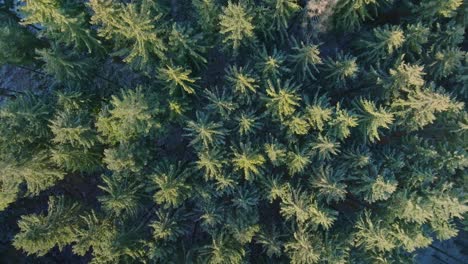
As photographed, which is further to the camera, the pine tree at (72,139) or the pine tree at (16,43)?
the pine tree at (16,43)

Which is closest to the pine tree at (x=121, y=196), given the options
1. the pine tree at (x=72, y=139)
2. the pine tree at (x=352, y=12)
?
the pine tree at (x=72, y=139)

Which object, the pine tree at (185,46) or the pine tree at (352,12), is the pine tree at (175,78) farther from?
→ the pine tree at (352,12)

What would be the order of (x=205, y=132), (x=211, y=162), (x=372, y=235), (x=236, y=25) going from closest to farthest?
(x=236, y=25) → (x=205, y=132) → (x=211, y=162) → (x=372, y=235)

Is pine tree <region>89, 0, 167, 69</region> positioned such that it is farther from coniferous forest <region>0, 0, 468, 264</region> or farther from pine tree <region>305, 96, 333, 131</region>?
pine tree <region>305, 96, 333, 131</region>

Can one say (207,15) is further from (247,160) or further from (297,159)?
(297,159)

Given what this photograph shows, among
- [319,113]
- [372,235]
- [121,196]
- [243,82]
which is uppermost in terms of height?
[243,82]

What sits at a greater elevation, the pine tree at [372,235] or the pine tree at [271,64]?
the pine tree at [271,64]

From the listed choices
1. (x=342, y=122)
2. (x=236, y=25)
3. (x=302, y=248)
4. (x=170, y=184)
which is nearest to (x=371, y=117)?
(x=342, y=122)
